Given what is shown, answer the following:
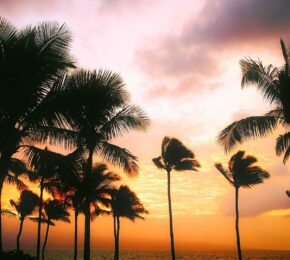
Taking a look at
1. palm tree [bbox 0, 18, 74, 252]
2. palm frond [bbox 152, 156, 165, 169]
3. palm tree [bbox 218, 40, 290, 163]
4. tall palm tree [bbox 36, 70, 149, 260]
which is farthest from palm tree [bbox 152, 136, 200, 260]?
palm tree [bbox 0, 18, 74, 252]

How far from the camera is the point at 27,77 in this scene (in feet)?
32.3

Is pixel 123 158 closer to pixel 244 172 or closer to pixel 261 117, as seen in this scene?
pixel 261 117

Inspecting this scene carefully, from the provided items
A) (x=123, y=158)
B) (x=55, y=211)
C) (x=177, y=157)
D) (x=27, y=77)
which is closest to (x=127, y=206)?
(x=55, y=211)

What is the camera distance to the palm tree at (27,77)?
9.70 meters

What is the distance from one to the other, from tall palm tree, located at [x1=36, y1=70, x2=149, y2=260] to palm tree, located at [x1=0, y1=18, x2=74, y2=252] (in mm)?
483

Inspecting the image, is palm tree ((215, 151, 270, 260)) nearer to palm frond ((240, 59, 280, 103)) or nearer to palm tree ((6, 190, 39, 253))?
palm frond ((240, 59, 280, 103))

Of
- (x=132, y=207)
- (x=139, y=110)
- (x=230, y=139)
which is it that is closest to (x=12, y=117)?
(x=230, y=139)

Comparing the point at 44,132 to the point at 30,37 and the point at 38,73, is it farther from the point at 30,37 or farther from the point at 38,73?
the point at 30,37

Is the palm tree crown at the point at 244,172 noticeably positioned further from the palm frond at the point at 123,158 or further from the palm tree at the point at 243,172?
the palm frond at the point at 123,158

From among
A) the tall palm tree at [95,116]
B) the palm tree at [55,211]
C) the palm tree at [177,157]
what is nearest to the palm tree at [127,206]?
the palm tree at [55,211]

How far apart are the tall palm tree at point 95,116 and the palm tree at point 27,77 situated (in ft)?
1.59

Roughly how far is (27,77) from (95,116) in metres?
7.28

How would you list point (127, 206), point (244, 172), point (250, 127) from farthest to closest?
1. point (127, 206)
2. point (244, 172)
3. point (250, 127)

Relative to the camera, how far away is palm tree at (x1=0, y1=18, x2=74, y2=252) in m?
9.70
